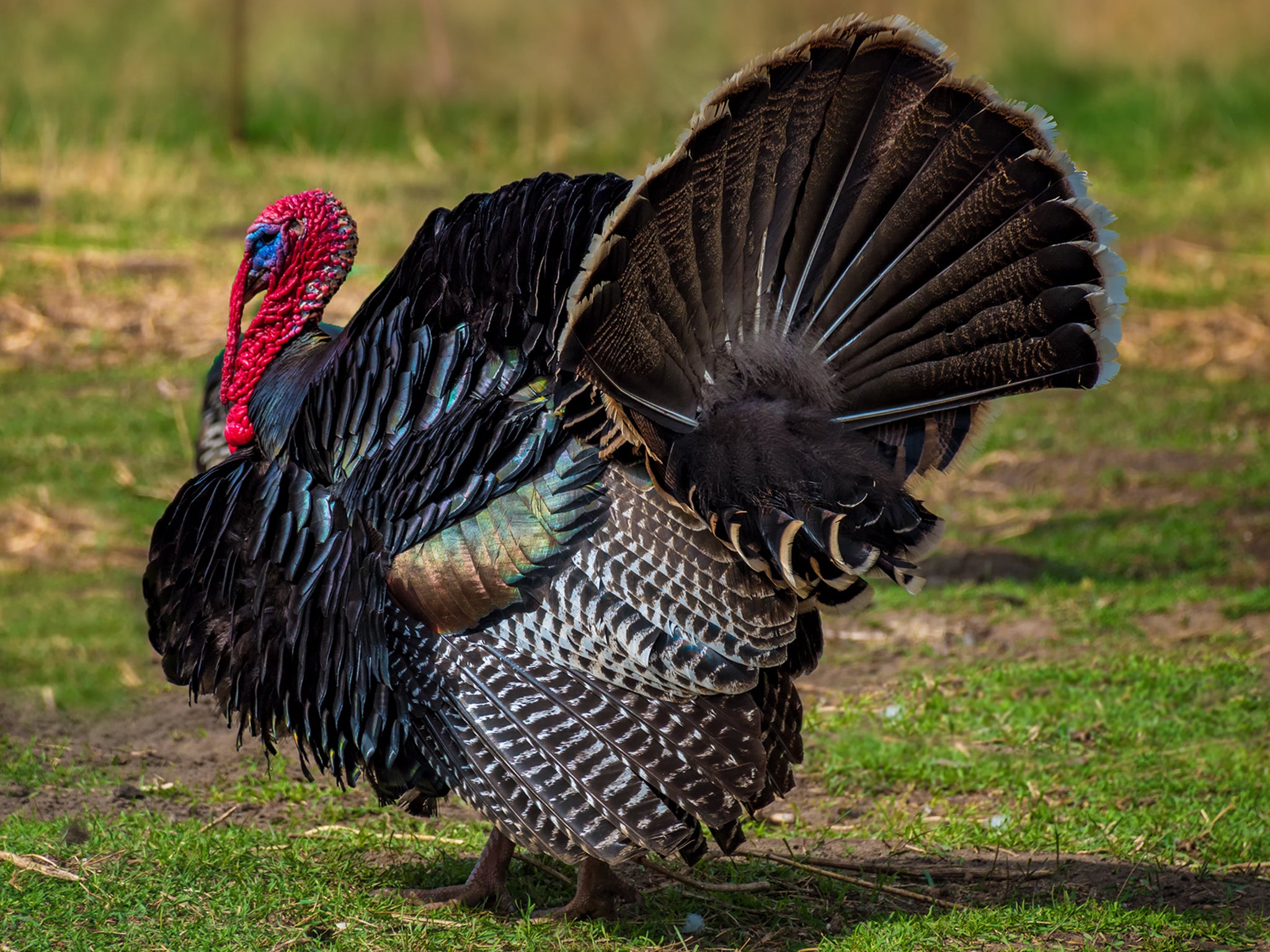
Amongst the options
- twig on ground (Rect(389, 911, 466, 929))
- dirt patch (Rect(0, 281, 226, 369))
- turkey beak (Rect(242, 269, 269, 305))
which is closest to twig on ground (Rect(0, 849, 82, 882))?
twig on ground (Rect(389, 911, 466, 929))

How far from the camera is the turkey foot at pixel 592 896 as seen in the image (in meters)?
4.16

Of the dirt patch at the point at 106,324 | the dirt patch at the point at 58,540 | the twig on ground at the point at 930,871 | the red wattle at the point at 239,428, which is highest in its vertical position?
the dirt patch at the point at 106,324

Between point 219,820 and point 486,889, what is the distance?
41.0 inches

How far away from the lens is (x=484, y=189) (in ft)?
42.9

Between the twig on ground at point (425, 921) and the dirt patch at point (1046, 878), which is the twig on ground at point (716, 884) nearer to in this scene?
the dirt patch at point (1046, 878)

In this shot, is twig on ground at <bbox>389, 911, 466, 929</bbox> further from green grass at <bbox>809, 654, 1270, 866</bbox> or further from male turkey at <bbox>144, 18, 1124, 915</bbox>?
green grass at <bbox>809, 654, 1270, 866</bbox>

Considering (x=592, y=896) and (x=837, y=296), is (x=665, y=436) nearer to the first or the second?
(x=837, y=296)

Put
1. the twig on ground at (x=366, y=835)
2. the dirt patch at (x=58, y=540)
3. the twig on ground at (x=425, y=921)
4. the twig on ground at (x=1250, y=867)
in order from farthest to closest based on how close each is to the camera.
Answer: the dirt patch at (x=58, y=540) → the twig on ground at (x=366, y=835) → the twig on ground at (x=1250, y=867) → the twig on ground at (x=425, y=921)

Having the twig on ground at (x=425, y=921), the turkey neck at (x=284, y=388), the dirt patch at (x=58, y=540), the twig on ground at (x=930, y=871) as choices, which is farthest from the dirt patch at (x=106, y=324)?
the twig on ground at (x=930, y=871)

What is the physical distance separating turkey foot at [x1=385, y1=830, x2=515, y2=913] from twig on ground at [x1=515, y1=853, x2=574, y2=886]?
0.30m

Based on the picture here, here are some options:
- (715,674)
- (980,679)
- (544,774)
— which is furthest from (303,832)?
(980,679)

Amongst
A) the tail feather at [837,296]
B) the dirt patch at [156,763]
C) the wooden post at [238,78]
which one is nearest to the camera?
the tail feather at [837,296]

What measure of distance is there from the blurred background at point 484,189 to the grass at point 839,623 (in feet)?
0.11

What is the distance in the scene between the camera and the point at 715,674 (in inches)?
148
